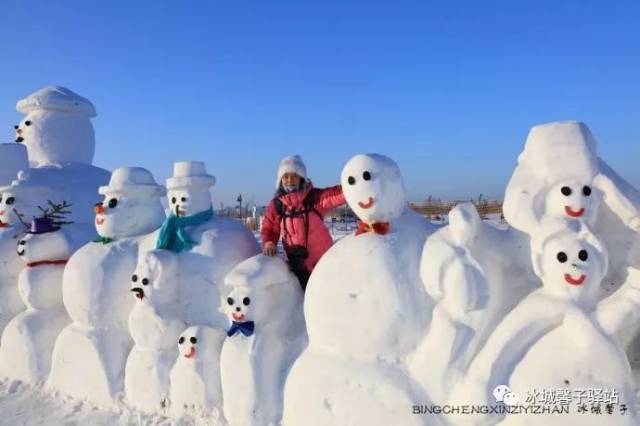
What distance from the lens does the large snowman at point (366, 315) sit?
297 centimetres

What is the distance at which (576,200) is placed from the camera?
9.41 ft

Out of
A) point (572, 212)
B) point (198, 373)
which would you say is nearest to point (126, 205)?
point (198, 373)

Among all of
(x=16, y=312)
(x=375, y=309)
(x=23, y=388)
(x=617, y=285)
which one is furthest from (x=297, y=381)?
(x=16, y=312)

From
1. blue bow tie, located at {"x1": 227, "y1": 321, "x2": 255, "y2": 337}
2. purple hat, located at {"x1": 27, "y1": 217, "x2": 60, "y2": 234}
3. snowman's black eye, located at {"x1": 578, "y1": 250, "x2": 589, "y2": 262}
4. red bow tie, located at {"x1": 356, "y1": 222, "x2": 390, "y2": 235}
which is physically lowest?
blue bow tie, located at {"x1": 227, "y1": 321, "x2": 255, "y2": 337}

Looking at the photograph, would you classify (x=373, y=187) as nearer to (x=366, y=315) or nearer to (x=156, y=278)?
(x=366, y=315)

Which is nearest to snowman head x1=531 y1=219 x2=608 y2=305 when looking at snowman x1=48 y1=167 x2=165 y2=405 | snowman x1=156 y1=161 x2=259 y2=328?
snowman x1=156 y1=161 x2=259 y2=328

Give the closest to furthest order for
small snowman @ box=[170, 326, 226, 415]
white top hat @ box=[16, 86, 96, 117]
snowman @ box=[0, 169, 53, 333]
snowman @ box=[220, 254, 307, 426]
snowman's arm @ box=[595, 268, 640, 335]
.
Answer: snowman's arm @ box=[595, 268, 640, 335], snowman @ box=[220, 254, 307, 426], small snowman @ box=[170, 326, 226, 415], snowman @ box=[0, 169, 53, 333], white top hat @ box=[16, 86, 96, 117]

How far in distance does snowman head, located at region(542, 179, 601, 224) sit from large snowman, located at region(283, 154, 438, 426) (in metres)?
0.74

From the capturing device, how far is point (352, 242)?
3.22 meters

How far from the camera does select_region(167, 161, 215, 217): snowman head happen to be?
4113 mm

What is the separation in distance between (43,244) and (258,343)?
2.61 meters

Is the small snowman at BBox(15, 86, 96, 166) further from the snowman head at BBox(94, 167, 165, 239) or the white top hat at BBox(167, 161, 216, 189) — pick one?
the white top hat at BBox(167, 161, 216, 189)

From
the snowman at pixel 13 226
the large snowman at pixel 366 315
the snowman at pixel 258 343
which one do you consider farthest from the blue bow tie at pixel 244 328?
the snowman at pixel 13 226

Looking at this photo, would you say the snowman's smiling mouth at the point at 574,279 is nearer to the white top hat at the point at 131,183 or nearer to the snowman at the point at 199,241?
the snowman at the point at 199,241
